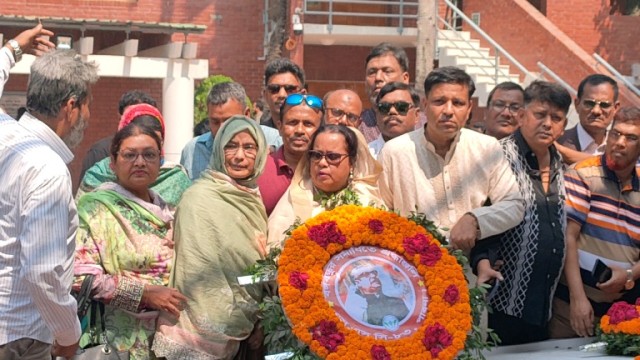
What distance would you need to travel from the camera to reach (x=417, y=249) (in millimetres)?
5629

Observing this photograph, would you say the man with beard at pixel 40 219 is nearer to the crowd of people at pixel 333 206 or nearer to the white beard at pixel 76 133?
the white beard at pixel 76 133

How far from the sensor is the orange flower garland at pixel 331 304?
17.5 feet

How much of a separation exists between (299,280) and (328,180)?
2.24ft

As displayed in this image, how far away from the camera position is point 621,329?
19.7 ft

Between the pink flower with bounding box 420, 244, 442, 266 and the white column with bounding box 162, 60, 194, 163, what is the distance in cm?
1332

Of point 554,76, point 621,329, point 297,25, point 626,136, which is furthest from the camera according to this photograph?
point 297,25

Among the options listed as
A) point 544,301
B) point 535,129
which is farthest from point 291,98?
point 544,301

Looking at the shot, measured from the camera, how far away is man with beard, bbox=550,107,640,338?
6.41 metres

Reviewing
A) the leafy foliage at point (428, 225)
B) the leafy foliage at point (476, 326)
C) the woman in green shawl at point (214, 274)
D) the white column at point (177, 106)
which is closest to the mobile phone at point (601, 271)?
the leafy foliage at point (476, 326)

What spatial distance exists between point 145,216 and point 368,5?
1705 cm

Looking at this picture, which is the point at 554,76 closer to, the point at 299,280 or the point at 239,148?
the point at 239,148

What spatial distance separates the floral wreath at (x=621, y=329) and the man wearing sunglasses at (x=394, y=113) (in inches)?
73.8

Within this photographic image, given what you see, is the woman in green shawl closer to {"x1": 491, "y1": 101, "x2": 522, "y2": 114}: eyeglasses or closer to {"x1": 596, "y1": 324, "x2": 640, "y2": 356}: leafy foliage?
{"x1": 596, "y1": 324, "x2": 640, "y2": 356}: leafy foliage

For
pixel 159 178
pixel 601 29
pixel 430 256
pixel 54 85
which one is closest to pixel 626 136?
pixel 430 256
